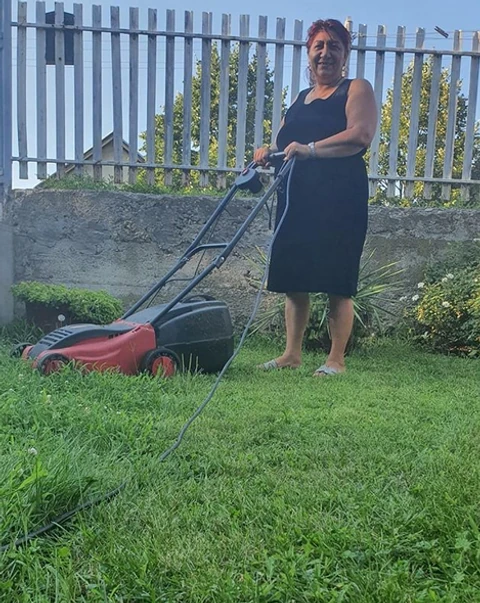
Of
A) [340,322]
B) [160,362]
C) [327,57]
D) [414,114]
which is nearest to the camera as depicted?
[160,362]

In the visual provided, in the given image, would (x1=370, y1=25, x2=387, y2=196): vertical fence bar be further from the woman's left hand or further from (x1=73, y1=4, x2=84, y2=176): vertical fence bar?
(x1=73, y1=4, x2=84, y2=176): vertical fence bar

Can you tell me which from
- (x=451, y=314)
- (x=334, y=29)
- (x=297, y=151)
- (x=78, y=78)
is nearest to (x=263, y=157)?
(x=297, y=151)

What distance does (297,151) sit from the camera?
2797 mm

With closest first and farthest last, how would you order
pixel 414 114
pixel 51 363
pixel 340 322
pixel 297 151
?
pixel 51 363
pixel 297 151
pixel 340 322
pixel 414 114

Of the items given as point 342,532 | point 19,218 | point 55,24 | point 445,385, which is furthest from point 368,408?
point 55,24

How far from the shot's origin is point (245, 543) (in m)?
1.15

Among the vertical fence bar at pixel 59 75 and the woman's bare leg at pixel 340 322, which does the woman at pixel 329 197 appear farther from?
the vertical fence bar at pixel 59 75

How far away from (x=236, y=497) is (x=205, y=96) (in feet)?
11.6

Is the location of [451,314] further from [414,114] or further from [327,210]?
[414,114]

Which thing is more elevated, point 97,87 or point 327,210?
point 97,87

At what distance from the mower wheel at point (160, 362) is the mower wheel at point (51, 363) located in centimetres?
36

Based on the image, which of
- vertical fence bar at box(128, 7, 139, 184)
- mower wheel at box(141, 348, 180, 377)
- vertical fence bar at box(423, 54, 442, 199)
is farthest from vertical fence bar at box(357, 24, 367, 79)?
mower wheel at box(141, 348, 180, 377)

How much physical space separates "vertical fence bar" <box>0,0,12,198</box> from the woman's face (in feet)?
7.47

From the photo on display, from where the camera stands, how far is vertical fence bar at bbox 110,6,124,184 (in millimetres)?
4113
